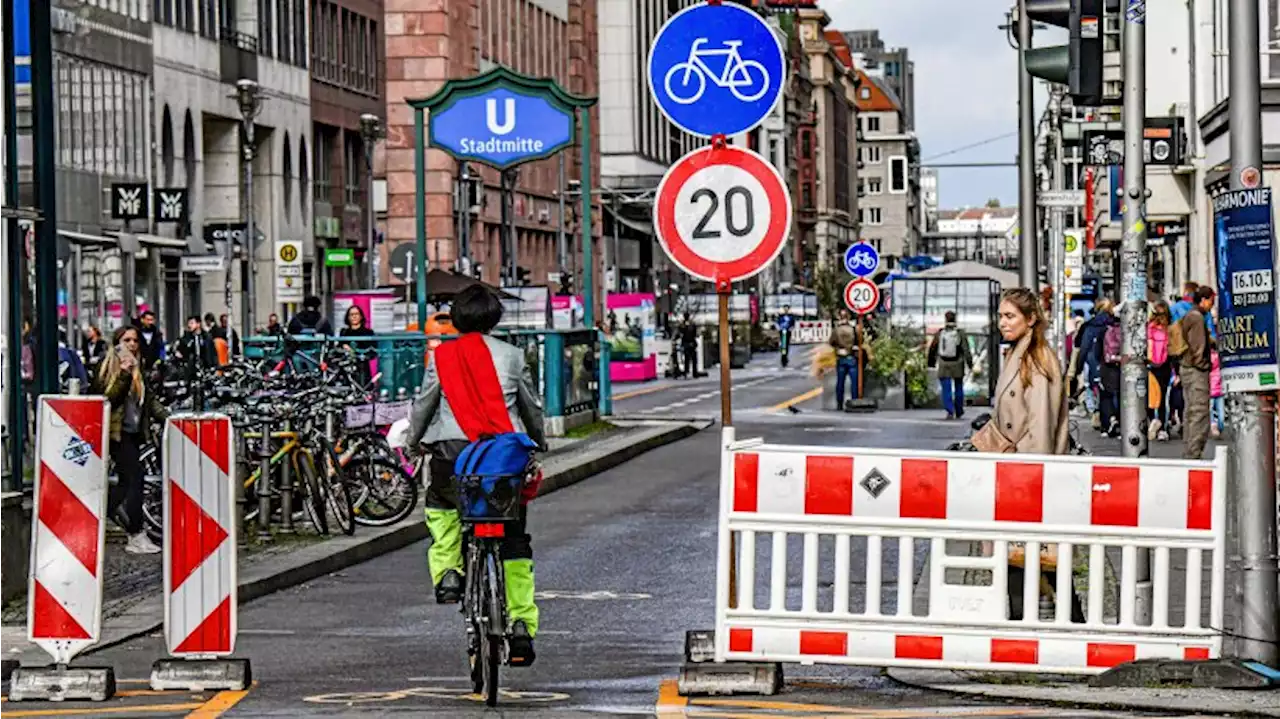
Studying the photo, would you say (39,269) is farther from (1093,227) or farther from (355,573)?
(1093,227)

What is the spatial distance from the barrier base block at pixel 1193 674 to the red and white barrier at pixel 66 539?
394 centimetres

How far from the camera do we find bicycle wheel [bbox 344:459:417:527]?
877 inches

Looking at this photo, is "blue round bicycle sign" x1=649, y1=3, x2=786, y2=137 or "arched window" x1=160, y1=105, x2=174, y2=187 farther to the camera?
"arched window" x1=160, y1=105, x2=174, y2=187

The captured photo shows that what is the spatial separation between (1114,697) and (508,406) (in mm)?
2664

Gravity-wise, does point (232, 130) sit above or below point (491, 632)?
above

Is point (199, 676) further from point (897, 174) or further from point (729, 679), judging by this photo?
point (897, 174)

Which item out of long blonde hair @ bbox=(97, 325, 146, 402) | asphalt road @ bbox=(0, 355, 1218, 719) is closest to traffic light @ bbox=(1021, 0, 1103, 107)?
asphalt road @ bbox=(0, 355, 1218, 719)

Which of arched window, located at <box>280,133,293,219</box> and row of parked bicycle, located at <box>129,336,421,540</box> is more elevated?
arched window, located at <box>280,133,293,219</box>

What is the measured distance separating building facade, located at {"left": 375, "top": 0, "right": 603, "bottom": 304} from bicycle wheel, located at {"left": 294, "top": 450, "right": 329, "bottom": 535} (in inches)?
2365

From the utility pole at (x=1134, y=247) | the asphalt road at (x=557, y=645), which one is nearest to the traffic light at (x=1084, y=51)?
the utility pole at (x=1134, y=247)

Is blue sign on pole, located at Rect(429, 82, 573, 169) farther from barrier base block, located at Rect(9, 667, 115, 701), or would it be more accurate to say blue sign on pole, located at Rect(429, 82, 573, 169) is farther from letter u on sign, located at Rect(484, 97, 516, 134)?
barrier base block, located at Rect(9, 667, 115, 701)

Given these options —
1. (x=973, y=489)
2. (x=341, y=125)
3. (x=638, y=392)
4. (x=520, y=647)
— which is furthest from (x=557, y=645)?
(x=341, y=125)

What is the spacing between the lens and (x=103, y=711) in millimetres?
11414

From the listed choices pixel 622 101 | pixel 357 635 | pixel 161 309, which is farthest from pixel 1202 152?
pixel 622 101
